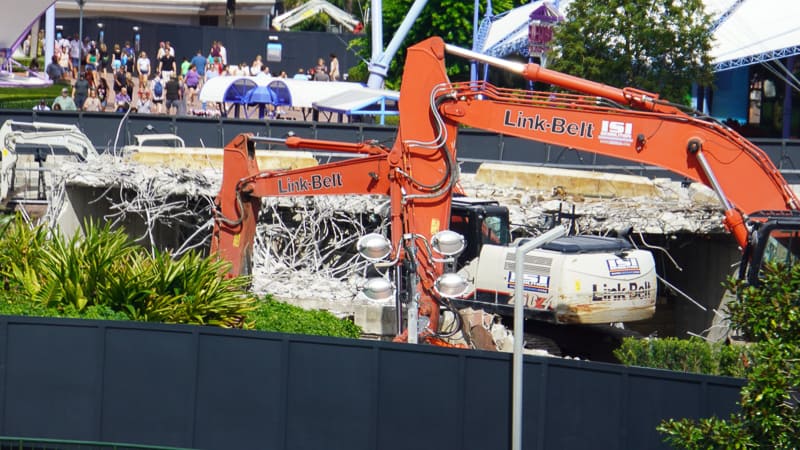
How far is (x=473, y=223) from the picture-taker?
21234 mm

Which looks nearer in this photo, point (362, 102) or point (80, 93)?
point (362, 102)

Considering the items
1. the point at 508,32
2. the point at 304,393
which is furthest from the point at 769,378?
the point at 508,32

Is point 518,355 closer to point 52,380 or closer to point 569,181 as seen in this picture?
point 52,380

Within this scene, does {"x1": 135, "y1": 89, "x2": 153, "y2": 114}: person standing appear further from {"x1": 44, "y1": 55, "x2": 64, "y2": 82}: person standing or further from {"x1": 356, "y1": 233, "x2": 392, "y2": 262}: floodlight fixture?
{"x1": 356, "y1": 233, "x2": 392, "y2": 262}: floodlight fixture

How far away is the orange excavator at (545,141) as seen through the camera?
17344 millimetres

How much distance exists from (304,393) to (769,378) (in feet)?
19.1

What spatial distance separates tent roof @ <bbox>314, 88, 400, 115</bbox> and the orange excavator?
17.5 metres

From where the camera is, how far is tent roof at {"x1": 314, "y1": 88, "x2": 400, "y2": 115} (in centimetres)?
3644

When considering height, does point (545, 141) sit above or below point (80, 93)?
below

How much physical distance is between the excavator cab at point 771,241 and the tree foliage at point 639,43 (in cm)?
1632

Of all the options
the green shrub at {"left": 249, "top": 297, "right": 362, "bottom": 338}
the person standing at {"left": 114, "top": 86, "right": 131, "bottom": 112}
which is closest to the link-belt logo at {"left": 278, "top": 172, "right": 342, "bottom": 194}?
the green shrub at {"left": 249, "top": 297, "right": 362, "bottom": 338}

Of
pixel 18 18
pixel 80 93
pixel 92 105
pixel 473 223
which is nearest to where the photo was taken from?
pixel 473 223

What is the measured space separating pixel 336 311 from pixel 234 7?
150ft

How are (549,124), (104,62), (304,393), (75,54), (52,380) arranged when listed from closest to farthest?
(304,393) < (52,380) < (549,124) < (75,54) < (104,62)
